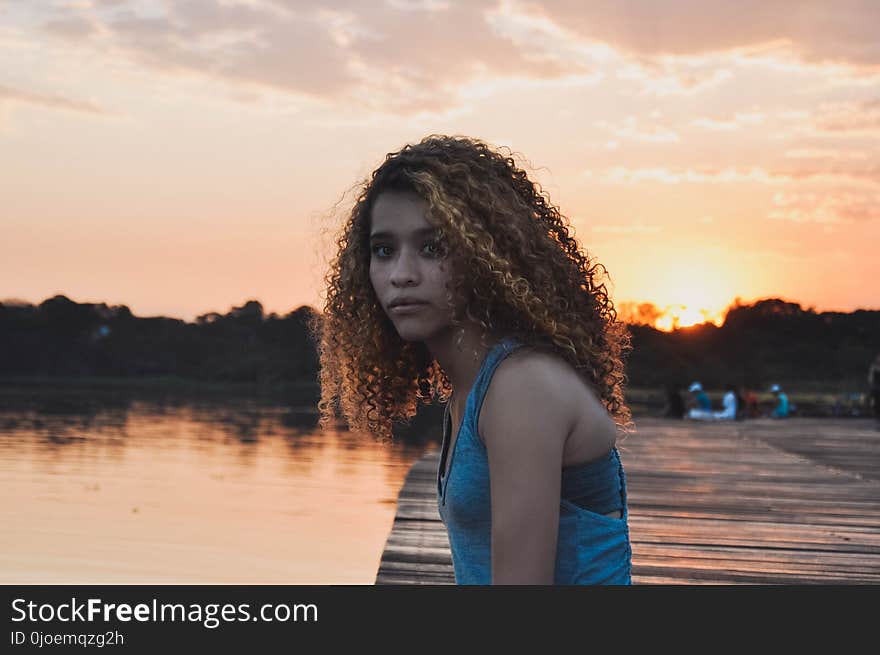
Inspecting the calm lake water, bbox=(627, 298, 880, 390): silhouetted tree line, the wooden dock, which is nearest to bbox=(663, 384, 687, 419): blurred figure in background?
the calm lake water

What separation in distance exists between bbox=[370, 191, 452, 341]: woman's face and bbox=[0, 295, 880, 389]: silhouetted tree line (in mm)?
64493

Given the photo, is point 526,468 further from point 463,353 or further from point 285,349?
point 285,349

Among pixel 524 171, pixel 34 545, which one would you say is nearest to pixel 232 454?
pixel 34 545

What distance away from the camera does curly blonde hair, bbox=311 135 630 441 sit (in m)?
1.92

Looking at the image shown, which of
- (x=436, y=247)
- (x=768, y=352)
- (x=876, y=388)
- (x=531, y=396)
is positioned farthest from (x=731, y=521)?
(x=768, y=352)

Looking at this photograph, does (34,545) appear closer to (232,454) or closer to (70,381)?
(232,454)

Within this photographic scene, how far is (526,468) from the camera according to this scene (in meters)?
1.65

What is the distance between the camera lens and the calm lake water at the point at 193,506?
16969 mm

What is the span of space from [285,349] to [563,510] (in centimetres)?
9704

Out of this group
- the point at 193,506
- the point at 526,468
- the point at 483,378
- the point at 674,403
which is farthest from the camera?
the point at 674,403

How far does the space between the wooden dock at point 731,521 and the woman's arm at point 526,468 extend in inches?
110

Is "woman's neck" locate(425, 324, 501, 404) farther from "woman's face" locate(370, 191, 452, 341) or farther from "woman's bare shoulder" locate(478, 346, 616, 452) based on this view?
"woman's bare shoulder" locate(478, 346, 616, 452)

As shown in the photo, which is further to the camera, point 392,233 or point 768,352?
point 768,352

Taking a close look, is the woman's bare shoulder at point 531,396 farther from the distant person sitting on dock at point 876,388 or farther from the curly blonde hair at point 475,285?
the distant person sitting on dock at point 876,388
